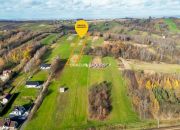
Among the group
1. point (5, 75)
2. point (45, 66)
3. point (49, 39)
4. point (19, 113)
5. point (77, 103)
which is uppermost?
point (49, 39)

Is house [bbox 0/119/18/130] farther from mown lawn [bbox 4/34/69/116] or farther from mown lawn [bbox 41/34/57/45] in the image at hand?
mown lawn [bbox 41/34/57/45]

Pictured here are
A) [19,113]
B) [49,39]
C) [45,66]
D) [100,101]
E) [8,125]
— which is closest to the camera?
[8,125]

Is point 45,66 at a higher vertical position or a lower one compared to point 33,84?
higher

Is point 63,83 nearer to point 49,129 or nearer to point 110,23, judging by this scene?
point 49,129

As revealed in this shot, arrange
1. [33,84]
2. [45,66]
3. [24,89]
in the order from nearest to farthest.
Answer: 1. [24,89]
2. [33,84]
3. [45,66]

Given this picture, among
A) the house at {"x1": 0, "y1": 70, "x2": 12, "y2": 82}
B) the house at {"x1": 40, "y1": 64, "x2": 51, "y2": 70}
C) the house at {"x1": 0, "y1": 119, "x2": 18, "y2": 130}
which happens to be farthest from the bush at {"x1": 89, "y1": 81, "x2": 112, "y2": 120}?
the house at {"x1": 0, "y1": 70, "x2": 12, "y2": 82}

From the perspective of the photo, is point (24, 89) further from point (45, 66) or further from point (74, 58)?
point (74, 58)

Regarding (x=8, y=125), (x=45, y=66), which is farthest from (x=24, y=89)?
(x=8, y=125)

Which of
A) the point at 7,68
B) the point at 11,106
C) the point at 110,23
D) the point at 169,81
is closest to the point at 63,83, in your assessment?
the point at 11,106
